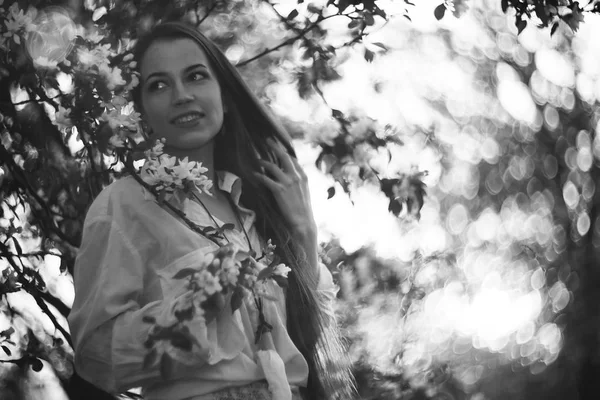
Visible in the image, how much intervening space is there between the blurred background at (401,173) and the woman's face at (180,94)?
7cm

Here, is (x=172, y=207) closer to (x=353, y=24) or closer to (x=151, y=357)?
(x=151, y=357)

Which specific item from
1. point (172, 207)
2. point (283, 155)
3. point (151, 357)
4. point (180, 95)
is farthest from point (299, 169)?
point (151, 357)

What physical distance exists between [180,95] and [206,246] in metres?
0.37

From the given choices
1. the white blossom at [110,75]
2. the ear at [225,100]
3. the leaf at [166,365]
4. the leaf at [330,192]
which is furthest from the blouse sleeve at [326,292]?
the white blossom at [110,75]

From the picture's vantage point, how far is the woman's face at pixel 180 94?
1985 millimetres

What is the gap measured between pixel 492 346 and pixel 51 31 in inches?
270

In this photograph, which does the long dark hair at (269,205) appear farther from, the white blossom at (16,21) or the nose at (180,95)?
the white blossom at (16,21)

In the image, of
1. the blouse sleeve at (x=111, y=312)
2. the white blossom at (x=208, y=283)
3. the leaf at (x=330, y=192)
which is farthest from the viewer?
the leaf at (x=330, y=192)

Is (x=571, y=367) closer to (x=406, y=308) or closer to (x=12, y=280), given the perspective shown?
(x=406, y=308)

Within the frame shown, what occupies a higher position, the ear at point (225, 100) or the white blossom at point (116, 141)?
the ear at point (225, 100)

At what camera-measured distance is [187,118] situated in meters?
1.99

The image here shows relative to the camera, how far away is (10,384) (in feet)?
9.82

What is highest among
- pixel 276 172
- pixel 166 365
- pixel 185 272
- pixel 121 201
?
pixel 276 172

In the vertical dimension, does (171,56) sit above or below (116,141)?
above
